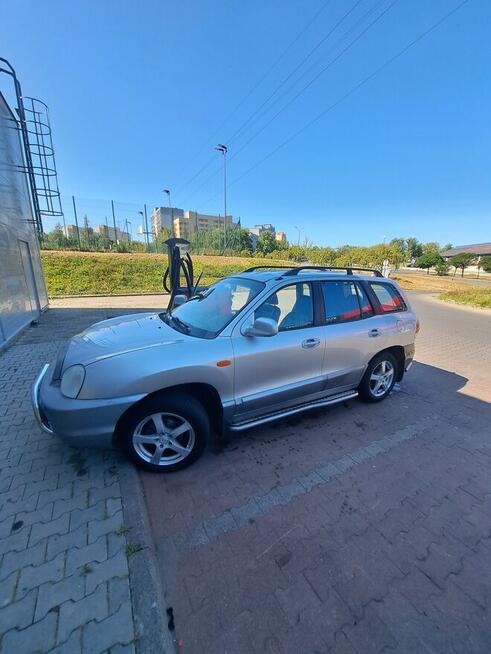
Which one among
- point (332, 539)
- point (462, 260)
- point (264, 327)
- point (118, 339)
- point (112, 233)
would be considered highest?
point (112, 233)

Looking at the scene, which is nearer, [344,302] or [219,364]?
[219,364]

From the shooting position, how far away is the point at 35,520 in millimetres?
1980

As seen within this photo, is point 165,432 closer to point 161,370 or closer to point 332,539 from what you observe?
point 161,370

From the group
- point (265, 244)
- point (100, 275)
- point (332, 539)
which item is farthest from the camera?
point (265, 244)

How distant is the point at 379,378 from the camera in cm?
380

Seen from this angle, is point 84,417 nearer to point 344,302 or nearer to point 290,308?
point 290,308

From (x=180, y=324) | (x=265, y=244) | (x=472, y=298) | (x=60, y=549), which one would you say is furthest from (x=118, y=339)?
(x=265, y=244)

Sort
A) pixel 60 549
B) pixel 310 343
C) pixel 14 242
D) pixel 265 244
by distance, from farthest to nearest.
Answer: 1. pixel 265 244
2. pixel 14 242
3. pixel 310 343
4. pixel 60 549

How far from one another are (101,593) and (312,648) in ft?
3.78

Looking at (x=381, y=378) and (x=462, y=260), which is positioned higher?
(x=462, y=260)

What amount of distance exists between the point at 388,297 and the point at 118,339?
11.2ft

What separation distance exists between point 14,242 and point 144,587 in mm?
8010

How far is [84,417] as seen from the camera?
2121 millimetres

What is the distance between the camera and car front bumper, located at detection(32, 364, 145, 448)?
2.12 meters
